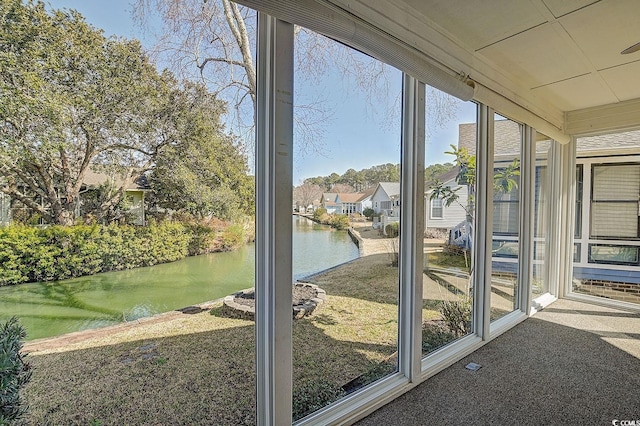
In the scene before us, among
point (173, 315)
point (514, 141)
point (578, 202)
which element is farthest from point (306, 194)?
point (578, 202)

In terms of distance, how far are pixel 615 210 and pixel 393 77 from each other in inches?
181

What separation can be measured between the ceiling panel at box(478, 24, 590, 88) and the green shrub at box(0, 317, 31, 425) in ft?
10.0

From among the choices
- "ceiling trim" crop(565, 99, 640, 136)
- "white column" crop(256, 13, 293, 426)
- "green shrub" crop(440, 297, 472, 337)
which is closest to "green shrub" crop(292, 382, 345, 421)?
"white column" crop(256, 13, 293, 426)

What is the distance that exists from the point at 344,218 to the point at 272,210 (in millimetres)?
606

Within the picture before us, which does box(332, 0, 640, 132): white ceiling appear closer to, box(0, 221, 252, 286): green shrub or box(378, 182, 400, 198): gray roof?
box(378, 182, 400, 198): gray roof

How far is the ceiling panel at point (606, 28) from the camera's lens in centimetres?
191

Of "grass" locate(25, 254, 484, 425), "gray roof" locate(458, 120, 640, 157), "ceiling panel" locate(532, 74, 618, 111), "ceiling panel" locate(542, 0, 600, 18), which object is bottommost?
"grass" locate(25, 254, 484, 425)

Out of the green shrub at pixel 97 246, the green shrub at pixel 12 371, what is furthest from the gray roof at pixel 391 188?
the green shrub at pixel 12 371

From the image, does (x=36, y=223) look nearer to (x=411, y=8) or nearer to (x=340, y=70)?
(x=340, y=70)

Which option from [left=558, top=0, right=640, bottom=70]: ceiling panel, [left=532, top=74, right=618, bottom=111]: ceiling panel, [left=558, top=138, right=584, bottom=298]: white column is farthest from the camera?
[left=558, top=138, right=584, bottom=298]: white column

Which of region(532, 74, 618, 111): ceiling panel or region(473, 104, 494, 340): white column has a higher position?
region(532, 74, 618, 111): ceiling panel

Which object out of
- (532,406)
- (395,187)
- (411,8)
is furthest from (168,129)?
(532,406)

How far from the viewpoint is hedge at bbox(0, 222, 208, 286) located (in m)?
0.98

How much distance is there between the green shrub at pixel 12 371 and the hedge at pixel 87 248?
159 millimetres
